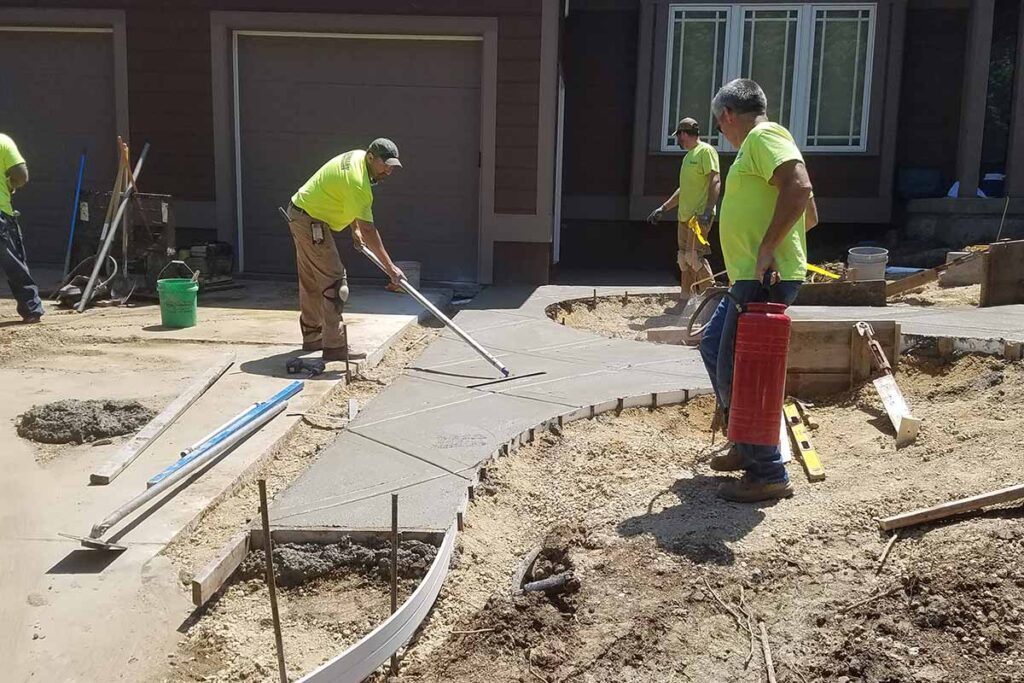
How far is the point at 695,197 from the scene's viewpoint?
30.7ft

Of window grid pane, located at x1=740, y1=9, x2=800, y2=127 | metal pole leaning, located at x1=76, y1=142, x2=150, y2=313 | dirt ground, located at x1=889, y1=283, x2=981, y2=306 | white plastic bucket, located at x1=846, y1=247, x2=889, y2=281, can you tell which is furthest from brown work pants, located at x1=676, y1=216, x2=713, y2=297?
metal pole leaning, located at x1=76, y1=142, x2=150, y2=313

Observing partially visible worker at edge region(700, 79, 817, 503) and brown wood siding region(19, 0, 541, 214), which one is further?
A: brown wood siding region(19, 0, 541, 214)

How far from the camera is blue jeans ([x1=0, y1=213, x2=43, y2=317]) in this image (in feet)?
26.7

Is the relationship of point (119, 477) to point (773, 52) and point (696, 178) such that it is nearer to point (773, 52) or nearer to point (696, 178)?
Result: point (696, 178)

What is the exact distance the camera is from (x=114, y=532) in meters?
4.05

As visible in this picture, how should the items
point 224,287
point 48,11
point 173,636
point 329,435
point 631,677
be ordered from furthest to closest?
point 48,11 → point 224,287 → point 329,435 → point 173,636 → point 631,677

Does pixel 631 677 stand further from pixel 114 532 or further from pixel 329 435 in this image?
pixel 329 435

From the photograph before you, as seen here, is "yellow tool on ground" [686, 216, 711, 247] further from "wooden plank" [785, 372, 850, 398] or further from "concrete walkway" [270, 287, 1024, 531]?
"wooden plank" [785, 372, 850, 398]

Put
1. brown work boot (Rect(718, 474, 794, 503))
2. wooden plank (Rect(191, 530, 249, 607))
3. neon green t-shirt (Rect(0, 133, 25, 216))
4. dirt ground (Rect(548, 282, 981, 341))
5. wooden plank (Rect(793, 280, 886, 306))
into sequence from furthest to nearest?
dirt ground (Rect(548, 282, 981, 341))
wooden plank (Rect(793, 280, 886, 306))
neon green t-shirt (Rect(0, 133, 25, 216))
brown work boot (Rect(718, 474, 794, 503))
wooden plank (Rect(191, 530, 249, 607))

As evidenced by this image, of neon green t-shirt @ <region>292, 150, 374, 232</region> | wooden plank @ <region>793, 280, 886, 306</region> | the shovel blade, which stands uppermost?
neon green t-shirt @ <region>292, 150, 374, 232</region>

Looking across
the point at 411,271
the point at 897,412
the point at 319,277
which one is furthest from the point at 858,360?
the point at 411,271

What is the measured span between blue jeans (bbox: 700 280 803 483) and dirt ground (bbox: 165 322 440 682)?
159 cm

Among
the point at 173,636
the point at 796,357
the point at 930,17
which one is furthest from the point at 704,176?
the point at 173,636

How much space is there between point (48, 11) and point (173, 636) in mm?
9777
